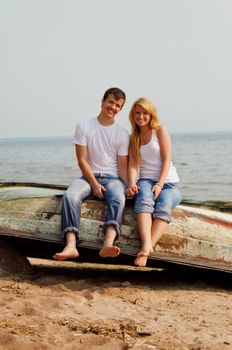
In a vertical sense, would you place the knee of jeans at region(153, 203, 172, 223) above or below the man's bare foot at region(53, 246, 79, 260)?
above

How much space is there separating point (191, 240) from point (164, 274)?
34.6 inches

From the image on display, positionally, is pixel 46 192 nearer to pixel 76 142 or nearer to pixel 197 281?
pixel 76 142

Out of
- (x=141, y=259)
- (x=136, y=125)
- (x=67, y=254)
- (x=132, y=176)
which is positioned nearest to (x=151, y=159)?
(x=132, y=176)

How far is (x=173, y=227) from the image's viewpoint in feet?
18.8

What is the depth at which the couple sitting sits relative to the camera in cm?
546

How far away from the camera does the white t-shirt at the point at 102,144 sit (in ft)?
19.0

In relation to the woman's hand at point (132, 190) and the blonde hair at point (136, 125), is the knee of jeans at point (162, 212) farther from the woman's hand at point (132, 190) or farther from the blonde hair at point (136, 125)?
the blonde hair at point (136, 125)

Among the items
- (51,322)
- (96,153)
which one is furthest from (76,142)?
(51,322)

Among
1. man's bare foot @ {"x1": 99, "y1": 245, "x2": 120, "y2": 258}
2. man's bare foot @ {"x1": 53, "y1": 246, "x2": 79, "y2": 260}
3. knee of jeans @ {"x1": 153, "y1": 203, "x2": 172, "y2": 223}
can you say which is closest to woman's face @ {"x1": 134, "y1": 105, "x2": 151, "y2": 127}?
knee of jeans @ {"x1": 153, "y1": 203, "x2": 172, "y2": 223}

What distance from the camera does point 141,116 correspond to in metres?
5.70

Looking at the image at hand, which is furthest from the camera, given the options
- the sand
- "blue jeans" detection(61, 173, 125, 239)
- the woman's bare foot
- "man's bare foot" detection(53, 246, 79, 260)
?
"blue jeans" detection(61, 173, 125, 239)

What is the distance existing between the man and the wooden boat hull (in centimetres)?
15

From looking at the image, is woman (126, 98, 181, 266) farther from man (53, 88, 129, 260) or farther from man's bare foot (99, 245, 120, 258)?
man's bare foot (99, 245, 120, 258)

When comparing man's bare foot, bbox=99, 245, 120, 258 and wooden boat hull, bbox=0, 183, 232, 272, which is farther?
wooden boat hull, bbox=0, 183, 232, 272
